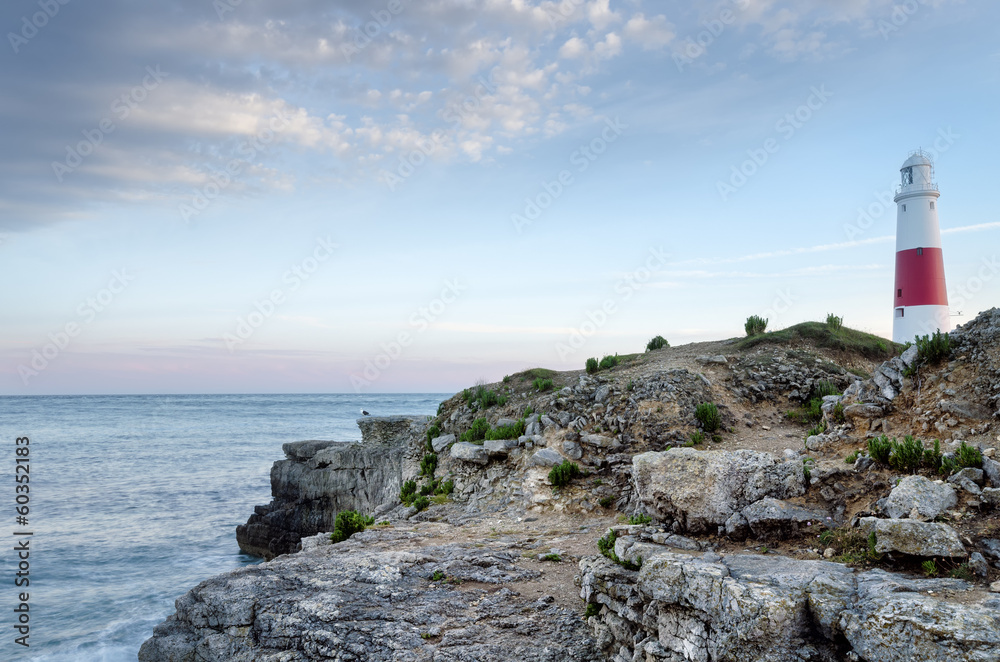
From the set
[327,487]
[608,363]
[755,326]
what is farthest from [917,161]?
[327,487]

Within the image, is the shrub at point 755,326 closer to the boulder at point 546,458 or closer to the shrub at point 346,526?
the boulder at point 546,458

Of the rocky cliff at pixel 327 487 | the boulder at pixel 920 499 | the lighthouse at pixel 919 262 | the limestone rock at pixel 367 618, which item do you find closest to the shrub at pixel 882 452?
the boulder at pixel 920 499

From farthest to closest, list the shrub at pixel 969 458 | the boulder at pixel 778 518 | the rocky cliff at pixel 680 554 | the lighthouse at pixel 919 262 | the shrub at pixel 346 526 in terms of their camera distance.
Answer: the lighthouse at pixel 919 262 < the shrub at pixel 346 526 < the boulder at pixel 778 518 < the shrub at pixel 969 458 < the rocky cliff at pixel 680 554

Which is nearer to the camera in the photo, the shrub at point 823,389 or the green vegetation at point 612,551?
the green vegetation at point 612,551

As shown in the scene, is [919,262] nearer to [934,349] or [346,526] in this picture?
[934,349]

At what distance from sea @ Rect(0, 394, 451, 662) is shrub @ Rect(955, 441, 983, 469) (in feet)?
65.6

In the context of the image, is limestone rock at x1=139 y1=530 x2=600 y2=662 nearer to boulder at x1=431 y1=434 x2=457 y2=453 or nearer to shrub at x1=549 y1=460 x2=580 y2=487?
shrub at x1=549 y1=460 x2=580 y2=487

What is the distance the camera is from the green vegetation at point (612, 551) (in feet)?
26.5

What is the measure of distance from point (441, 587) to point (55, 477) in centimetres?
4131

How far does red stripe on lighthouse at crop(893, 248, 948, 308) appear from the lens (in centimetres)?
2958

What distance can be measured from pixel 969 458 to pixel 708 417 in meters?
8.33

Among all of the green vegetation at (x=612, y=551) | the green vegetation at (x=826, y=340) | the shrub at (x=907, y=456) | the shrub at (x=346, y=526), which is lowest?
the shrub at (x=346, y=526)

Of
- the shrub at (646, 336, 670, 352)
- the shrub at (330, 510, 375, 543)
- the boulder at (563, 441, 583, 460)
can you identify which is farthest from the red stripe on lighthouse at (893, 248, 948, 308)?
the shrub at (330, 510, 375, 543)

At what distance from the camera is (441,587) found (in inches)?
373
